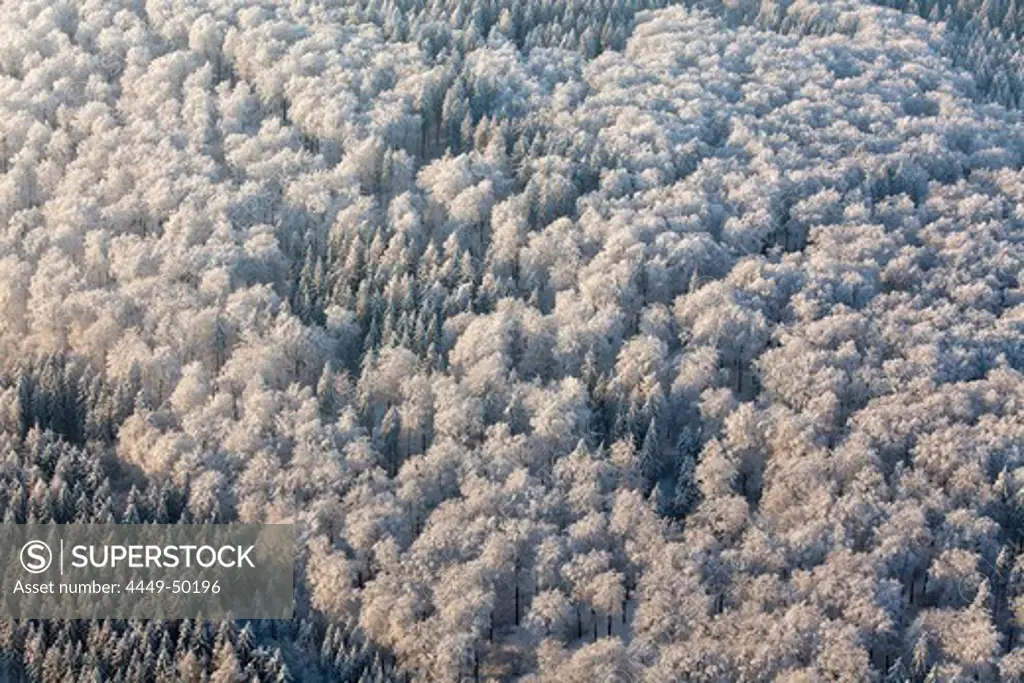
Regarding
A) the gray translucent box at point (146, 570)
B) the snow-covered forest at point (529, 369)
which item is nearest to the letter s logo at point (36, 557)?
the gray translucent box at point (146, 570)

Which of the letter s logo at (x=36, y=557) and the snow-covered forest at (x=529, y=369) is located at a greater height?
the snow-covered forest at (x=529, y=369)

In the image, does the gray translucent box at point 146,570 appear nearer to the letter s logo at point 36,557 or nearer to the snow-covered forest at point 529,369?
the letter s logo at point 36,557

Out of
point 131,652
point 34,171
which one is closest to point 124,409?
point 131,652

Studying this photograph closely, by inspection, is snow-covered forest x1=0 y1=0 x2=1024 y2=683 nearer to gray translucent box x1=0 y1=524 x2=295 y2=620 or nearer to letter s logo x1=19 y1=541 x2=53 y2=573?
gray translucent box x1=0 y1=524 x2=295 y2=620

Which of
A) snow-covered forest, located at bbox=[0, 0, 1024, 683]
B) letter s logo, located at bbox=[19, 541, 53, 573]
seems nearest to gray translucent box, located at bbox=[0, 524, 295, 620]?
letter s logo, located at bbox=[19, 541, 53, 573]

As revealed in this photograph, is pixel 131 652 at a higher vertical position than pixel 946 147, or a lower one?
lower

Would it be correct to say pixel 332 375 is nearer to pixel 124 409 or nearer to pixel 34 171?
pixel 124 409
